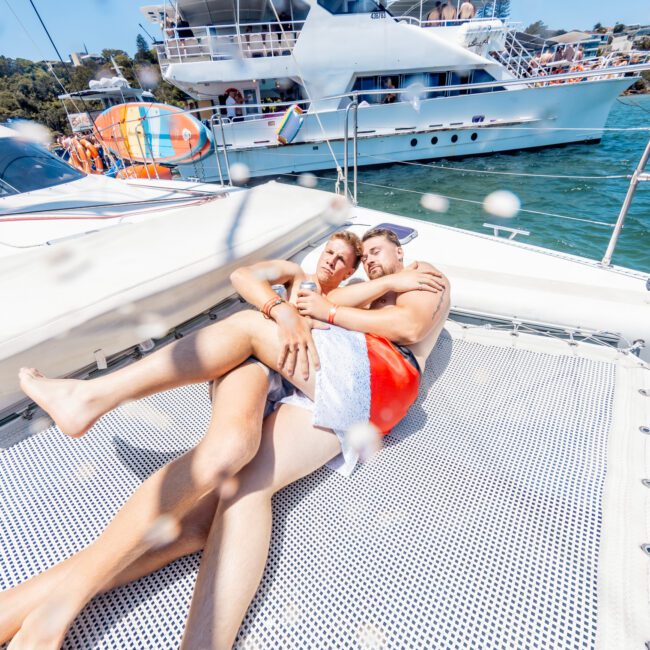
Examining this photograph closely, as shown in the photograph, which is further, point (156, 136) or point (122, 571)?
point (156, 136)

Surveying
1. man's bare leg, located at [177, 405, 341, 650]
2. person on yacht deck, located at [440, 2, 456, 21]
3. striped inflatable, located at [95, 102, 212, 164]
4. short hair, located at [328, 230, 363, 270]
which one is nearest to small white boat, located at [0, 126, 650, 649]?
man's bare leg, located at [177, 405, 341, 650]

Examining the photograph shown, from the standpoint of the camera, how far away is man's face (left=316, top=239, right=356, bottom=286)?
1.80 meters

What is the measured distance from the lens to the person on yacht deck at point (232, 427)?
0.97 metres

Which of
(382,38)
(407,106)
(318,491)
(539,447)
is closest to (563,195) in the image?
(407,106)

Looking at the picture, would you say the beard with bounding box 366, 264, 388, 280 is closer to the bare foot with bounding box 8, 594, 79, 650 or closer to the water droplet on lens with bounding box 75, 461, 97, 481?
the water droplet on lens with bounding box 75, 461, 97, 481

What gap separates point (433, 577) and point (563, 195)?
10.2m

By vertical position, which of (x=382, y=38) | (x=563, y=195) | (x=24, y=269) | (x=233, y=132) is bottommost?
(x=563, y=195)

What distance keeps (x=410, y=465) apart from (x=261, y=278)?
38.8 inches

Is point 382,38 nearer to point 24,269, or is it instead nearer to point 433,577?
point 24,269

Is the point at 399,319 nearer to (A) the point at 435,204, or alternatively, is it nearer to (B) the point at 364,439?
(B) the point at 364,439

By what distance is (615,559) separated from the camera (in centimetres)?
112

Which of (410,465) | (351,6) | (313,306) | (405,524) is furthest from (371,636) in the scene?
(351,6)

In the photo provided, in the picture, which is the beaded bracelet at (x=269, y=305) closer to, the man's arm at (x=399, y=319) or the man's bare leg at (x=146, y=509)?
the man's arm at (x=399, y=319)

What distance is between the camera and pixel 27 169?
137 inches
